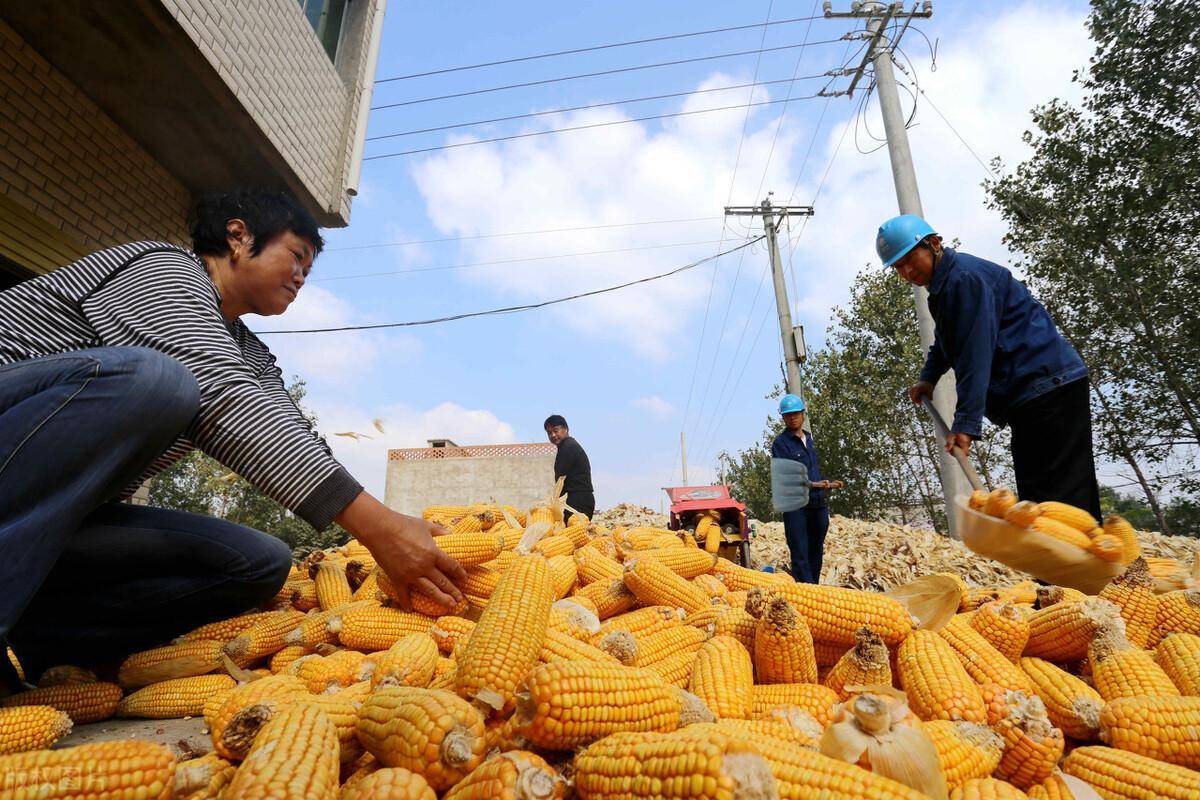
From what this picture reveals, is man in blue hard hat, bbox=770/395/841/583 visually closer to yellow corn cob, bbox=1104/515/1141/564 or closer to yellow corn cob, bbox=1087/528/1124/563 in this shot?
yellow corn cob, bbox=1104/515/1141/564

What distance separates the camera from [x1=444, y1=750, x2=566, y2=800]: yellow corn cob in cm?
104

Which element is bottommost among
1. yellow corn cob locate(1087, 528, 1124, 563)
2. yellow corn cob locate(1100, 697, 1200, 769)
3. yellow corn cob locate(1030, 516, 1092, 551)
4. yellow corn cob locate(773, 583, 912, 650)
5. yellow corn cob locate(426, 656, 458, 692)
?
yellow corn cob locate(1100, 697, 1200, 769)

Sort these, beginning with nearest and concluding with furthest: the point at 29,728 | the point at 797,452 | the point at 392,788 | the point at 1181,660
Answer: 1. the point at 392,788
2. the point at 29,728
3. the point at 1181,660
4. the point at 797,452

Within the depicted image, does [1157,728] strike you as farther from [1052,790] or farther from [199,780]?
[199,780]

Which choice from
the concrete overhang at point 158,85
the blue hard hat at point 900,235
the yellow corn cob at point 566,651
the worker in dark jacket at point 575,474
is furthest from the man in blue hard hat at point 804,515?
the concrete overhang at point 158,85

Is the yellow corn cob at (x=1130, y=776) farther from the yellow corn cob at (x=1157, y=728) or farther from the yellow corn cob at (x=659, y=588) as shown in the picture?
the yellow corn cob at (x=659, y=588)

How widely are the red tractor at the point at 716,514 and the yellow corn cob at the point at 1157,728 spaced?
21.0 ft

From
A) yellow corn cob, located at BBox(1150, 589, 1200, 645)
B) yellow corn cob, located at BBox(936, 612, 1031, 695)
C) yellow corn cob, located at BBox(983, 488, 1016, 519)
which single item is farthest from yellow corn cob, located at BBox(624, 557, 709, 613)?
yellow corn cob, located at BBox(1150, 589, 1200, 645)

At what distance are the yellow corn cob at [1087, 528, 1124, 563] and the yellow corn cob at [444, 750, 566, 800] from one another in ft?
6.87

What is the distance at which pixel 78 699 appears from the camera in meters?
2.01

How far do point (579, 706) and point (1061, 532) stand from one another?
1921mm

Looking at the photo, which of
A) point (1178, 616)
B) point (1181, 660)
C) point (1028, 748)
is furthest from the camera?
point (1178, 616)

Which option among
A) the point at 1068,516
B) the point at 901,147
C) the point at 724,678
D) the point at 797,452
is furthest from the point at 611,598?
the point at 901,147

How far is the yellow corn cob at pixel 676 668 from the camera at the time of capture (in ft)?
6.47
